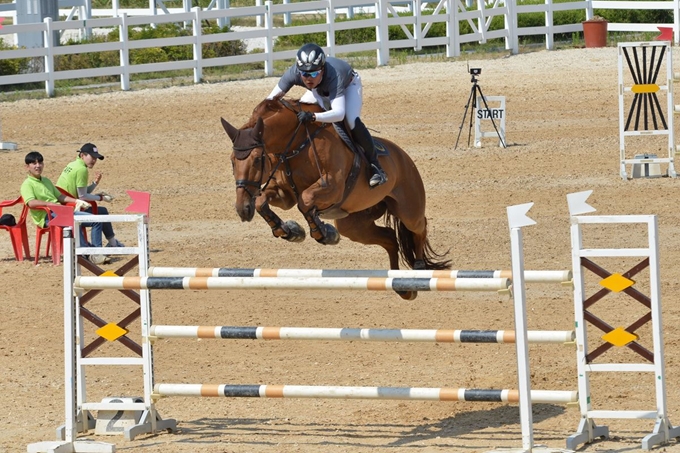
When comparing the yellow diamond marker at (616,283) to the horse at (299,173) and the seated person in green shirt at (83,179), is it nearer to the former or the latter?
the horse at (299,173)

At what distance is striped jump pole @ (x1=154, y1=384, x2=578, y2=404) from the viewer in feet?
21.6

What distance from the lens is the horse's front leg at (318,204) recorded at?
7.90 m

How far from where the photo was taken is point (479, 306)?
10680 mm

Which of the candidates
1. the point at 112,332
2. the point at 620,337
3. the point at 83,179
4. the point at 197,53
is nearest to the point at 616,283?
the point at 620,337

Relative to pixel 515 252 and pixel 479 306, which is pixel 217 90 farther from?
pixel 515 252

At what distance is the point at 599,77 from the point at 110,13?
53.0 ft

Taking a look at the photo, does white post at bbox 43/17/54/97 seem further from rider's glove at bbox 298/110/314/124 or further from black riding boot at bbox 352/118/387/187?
rider's glove at bbox 298/110/314/124

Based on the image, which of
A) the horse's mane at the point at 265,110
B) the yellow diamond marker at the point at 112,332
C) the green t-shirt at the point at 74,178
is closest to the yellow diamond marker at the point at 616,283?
the horse's mane at the point at 265,110

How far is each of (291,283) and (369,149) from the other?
6.48 ft

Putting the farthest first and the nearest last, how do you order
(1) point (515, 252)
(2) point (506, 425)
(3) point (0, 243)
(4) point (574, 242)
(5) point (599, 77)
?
(5) point (599, 77) < (3) point (0, 243) < (2) point (506, 425) < (4) point (574, 242) < (1) point (515, 252)

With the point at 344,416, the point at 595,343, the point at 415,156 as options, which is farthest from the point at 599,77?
the point at 344,416

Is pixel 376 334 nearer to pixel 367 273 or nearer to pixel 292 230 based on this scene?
pixel 367 273

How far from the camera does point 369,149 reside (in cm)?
852

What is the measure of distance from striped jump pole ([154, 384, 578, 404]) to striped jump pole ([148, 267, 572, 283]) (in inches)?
25.1
